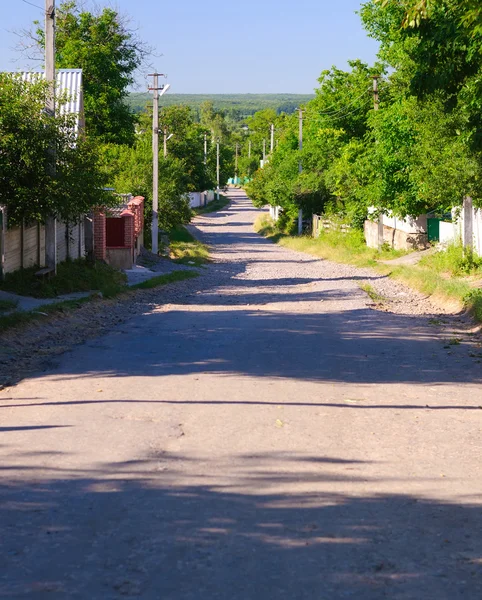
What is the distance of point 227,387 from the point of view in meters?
10.9

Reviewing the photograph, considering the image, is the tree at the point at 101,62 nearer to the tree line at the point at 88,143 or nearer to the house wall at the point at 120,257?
the tree line at the point at 88,143

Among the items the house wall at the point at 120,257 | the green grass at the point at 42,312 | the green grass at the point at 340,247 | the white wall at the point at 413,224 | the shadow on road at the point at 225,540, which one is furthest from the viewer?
the green grass at the point at 340,247

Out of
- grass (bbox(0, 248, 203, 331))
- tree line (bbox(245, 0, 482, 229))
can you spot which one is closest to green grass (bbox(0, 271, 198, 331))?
grass (bbox(0, 248, 203, 331))

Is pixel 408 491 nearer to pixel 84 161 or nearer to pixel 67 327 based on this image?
pixel 67 327

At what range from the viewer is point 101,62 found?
50531 millimetres

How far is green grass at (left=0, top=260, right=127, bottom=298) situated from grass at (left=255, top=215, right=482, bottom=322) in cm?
844

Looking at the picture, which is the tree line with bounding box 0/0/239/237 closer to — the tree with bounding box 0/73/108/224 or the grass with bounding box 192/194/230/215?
the tree with bounding box 0/73/108/224

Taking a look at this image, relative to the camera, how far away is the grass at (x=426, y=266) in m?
21.8

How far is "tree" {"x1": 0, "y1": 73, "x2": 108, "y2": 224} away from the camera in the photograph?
20484 millimetres

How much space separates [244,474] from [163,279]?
2265 cm

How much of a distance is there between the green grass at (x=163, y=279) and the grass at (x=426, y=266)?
723 centimetres

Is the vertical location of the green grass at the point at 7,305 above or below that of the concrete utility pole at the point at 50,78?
below

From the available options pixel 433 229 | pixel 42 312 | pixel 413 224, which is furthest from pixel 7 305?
pixel 413 224

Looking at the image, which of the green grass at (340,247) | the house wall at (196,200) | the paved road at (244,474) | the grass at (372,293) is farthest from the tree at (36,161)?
the house wall at (196,200)
